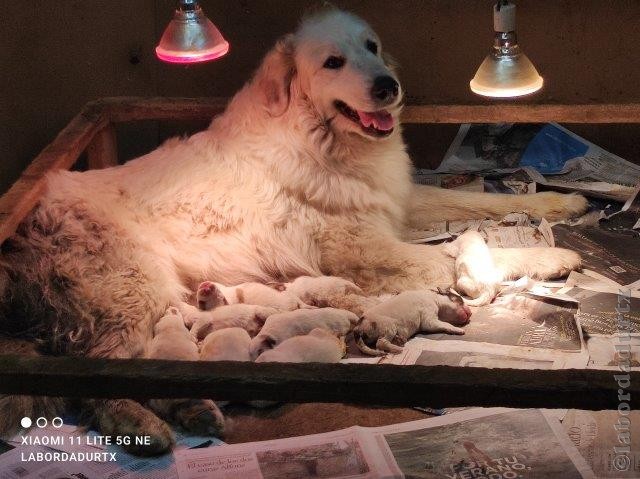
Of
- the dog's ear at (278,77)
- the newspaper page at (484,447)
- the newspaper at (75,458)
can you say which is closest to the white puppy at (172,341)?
the newspaper at (75,458)

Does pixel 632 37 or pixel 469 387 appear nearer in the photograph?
pixel 469 387

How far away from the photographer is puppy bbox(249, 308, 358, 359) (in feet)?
9.37

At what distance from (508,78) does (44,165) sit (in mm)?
1902

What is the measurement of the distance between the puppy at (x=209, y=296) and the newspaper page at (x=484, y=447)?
0.86 metres

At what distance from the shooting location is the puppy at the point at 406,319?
9.82ft

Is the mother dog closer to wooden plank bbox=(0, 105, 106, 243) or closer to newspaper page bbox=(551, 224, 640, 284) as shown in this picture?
wooden plank bbox=(0, 105, 106, 243)

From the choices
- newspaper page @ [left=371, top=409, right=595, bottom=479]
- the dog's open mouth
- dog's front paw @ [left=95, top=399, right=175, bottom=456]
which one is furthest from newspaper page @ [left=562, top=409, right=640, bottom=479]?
the dog's open mouth

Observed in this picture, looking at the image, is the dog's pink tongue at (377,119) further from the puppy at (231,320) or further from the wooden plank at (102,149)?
the wooden plank at (102,149)

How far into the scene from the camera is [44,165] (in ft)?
11.5

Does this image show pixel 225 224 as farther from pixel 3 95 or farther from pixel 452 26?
pixel 452 26

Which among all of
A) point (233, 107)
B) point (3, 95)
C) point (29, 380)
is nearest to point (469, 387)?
point (29, 380)

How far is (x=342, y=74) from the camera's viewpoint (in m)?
3.40

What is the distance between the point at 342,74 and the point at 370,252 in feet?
2.41

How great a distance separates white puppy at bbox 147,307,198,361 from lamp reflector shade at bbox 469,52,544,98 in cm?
143
